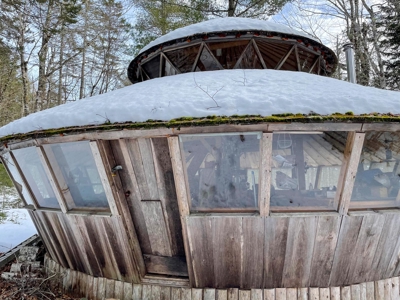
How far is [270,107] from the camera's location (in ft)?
8.52

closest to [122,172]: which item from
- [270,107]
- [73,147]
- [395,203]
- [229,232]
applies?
[73,147]

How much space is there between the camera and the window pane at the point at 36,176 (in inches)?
145

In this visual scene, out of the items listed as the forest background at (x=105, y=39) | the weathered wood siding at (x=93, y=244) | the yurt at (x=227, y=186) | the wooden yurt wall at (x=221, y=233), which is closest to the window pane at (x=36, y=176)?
the yurt at (x=227, y=186)

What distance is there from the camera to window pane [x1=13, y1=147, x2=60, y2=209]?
3695 mm

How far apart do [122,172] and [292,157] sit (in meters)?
2.00

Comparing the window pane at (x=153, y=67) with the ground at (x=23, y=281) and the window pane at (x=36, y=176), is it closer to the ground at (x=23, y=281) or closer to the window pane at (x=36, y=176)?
the window pane at (x=36, y=176)

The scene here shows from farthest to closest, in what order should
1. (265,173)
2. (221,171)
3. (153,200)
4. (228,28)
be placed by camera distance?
(228,28) → (153,200) → (221,171) → (265,173)

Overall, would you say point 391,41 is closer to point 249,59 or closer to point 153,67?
point 249,59

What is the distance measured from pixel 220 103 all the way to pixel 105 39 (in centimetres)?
1846

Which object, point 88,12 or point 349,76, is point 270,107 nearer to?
point 349,76

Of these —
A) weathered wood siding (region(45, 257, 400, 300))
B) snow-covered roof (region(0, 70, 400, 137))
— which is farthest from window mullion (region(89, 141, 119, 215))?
weathered wood siding (region(45, 257, 400, 300))

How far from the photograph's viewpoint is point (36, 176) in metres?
3.90

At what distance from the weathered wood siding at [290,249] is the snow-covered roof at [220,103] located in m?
1.21

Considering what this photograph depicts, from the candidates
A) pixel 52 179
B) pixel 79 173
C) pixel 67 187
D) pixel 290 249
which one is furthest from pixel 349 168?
pixel 52 179
